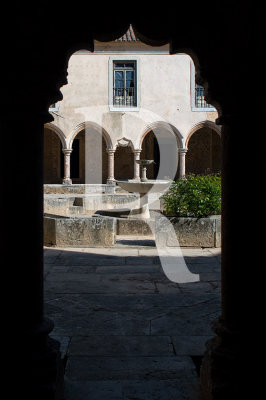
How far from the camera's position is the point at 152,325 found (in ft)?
11.2

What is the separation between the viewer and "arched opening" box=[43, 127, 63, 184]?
21.3 m

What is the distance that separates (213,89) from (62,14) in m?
0.85

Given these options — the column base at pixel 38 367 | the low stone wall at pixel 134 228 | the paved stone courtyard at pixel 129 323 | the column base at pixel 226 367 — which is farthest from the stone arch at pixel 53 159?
the column base at pixel 226 367

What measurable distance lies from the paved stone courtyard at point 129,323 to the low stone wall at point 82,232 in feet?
2.92

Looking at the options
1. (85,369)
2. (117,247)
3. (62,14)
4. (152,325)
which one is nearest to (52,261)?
(117,247)

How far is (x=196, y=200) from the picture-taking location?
23.8 feet

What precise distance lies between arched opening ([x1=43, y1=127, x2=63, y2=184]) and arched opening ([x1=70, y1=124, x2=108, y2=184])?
0.72m

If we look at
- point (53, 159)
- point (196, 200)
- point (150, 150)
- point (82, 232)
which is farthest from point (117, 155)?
point (82, 232)

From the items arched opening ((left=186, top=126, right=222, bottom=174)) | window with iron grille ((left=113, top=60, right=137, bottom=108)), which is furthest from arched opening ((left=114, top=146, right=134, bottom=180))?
window with iron grille ((left=113, top=60, right=137, bottom=108))

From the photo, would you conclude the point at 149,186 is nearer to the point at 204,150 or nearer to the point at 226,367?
the point at 226,367

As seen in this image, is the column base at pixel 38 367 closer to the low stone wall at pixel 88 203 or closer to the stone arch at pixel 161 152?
the low stone wall at pixel 88 203

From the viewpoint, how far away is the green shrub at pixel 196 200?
7.23m

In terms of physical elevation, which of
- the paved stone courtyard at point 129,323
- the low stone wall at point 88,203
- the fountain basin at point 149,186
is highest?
the fountain basin at point 149,186

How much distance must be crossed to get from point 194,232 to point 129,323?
365 centimetres
